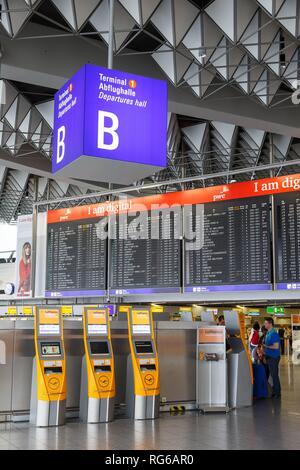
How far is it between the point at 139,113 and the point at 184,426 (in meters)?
4.55

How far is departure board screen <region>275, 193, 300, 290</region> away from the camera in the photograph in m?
11.4

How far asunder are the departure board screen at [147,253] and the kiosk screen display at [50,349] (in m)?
4.26

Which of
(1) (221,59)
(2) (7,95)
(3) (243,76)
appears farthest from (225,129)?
(2) (7,95)

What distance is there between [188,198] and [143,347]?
168 inches

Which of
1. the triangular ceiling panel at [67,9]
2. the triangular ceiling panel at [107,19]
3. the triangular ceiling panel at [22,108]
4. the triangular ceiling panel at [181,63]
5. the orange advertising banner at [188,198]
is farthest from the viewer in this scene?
the triangular ceiling panel at [22,108]

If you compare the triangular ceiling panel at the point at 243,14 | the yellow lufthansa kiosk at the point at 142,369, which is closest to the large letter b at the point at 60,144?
the yellow lufthansa kiosk at the point at 142,369

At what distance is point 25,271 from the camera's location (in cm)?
1559

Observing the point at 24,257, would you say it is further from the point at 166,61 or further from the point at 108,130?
the point at 108,130

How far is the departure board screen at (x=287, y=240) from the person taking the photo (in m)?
11.4

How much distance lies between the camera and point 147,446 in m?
7.14

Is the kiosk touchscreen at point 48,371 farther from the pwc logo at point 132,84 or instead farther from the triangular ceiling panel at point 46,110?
the triangular ceiling panel at point 46,110

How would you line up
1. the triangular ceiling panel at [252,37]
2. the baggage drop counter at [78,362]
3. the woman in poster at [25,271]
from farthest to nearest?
1. the woman in poster at [25,271]
2. the triangular ceiling panel at [252,37]
3. the baggage drop counter at [78,362]

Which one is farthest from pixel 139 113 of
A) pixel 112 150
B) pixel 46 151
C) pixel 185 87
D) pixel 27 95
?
pixel 46 151

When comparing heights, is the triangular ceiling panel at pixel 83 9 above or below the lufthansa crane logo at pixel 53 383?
above
